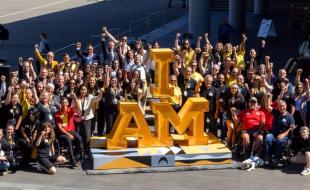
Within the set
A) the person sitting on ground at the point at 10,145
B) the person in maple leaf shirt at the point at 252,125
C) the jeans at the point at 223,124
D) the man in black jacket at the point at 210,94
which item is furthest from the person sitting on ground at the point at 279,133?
the person sitting on ground at the point at 10,145

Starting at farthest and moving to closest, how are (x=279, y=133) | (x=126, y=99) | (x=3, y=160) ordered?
(x=126, y=99) → (x=279, y=133) → (x=3, y=160)

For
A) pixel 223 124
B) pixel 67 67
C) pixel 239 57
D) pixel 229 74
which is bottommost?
pixel 223 124

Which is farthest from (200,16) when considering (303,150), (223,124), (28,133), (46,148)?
(46,148)

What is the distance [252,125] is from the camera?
55.7 ft

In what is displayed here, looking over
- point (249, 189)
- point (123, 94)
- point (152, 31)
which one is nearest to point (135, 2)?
point (152, 31)

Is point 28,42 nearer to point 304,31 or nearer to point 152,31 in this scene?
point 152,31

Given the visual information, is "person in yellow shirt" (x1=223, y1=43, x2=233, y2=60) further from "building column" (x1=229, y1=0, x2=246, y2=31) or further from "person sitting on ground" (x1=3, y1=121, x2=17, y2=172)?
"building column" (x1=229, y1=0, x2=246, y2=31)

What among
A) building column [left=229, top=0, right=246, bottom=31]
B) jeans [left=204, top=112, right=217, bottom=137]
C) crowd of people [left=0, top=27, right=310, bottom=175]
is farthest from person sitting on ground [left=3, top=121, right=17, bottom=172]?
building column [left=229, top=0, right=246, bottom=31]

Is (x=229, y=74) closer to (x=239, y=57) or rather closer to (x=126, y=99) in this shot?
(x=239, y=57)

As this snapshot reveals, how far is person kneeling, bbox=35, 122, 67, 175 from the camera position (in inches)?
635

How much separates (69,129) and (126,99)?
1790 mm

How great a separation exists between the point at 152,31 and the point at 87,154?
2036 cm

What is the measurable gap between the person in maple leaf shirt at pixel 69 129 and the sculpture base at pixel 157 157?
0.41m

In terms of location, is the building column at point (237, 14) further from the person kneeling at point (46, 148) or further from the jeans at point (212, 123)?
the person kneeling at point (46, 148)
